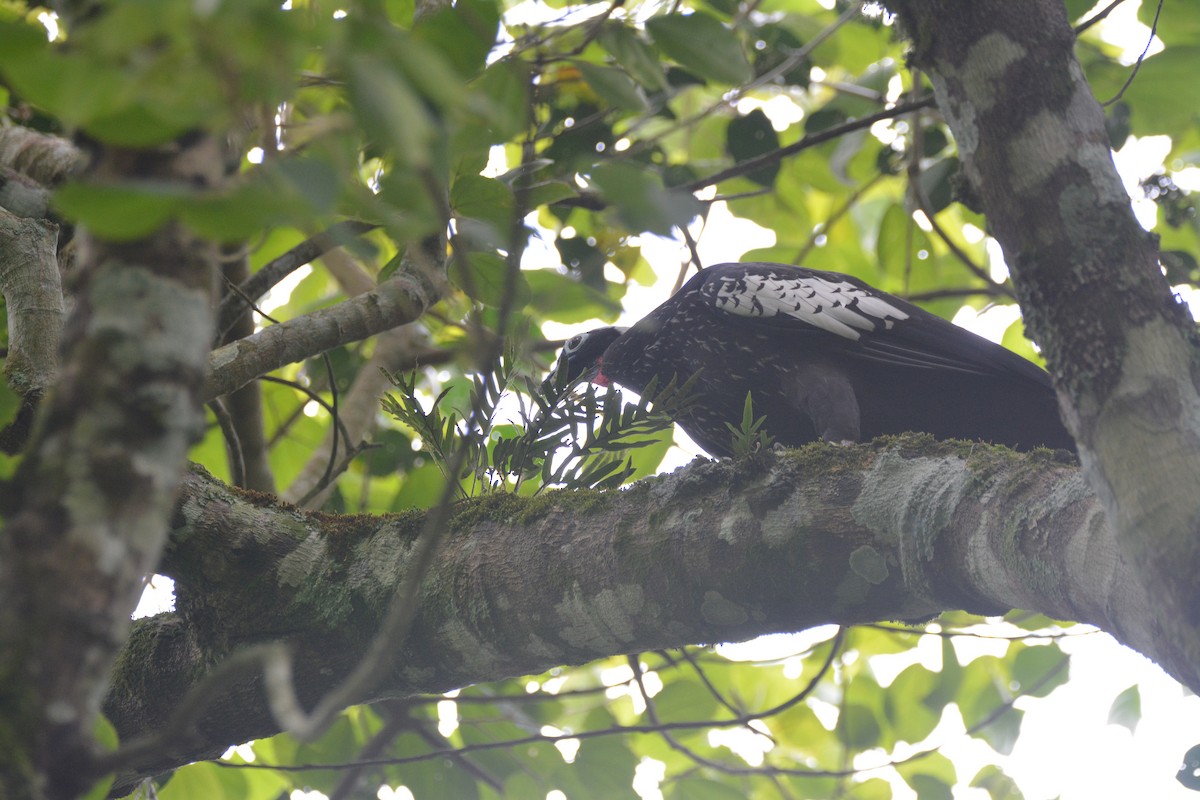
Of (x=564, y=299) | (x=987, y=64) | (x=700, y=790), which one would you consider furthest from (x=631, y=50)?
(x=700, y=790)

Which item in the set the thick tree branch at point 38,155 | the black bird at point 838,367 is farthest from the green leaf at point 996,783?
the thick tree branch at point 38,155

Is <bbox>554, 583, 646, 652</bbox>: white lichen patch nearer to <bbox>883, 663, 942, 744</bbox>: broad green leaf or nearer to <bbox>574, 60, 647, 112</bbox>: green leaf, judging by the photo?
<bbox>574, 60, 647, 112</bbox>: green leaf

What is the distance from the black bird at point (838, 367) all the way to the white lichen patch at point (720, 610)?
3.19 feet

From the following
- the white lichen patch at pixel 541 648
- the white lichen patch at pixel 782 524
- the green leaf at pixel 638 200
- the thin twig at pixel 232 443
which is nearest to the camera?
the green leaf at pixel 638 200

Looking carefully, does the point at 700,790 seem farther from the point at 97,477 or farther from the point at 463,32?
the point at 97,477

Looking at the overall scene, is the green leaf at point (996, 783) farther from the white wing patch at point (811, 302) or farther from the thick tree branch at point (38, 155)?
the thick tree branch at point (38, 155)

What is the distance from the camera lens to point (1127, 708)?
3541 mm

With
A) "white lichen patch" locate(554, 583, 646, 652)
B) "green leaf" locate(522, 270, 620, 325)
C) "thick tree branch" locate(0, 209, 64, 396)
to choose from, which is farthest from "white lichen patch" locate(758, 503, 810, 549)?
"thick tree branch" locate(0, 209, 64, 396)

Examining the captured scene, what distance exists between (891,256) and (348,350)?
7.94 feet

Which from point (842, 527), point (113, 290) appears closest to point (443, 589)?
point (842, 527)

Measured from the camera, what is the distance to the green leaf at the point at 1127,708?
11.5 feet

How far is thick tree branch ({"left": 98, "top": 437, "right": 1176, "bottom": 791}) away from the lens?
197 cm

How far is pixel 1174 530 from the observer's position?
4.21 ft

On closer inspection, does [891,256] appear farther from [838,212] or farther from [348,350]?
[348,350]
